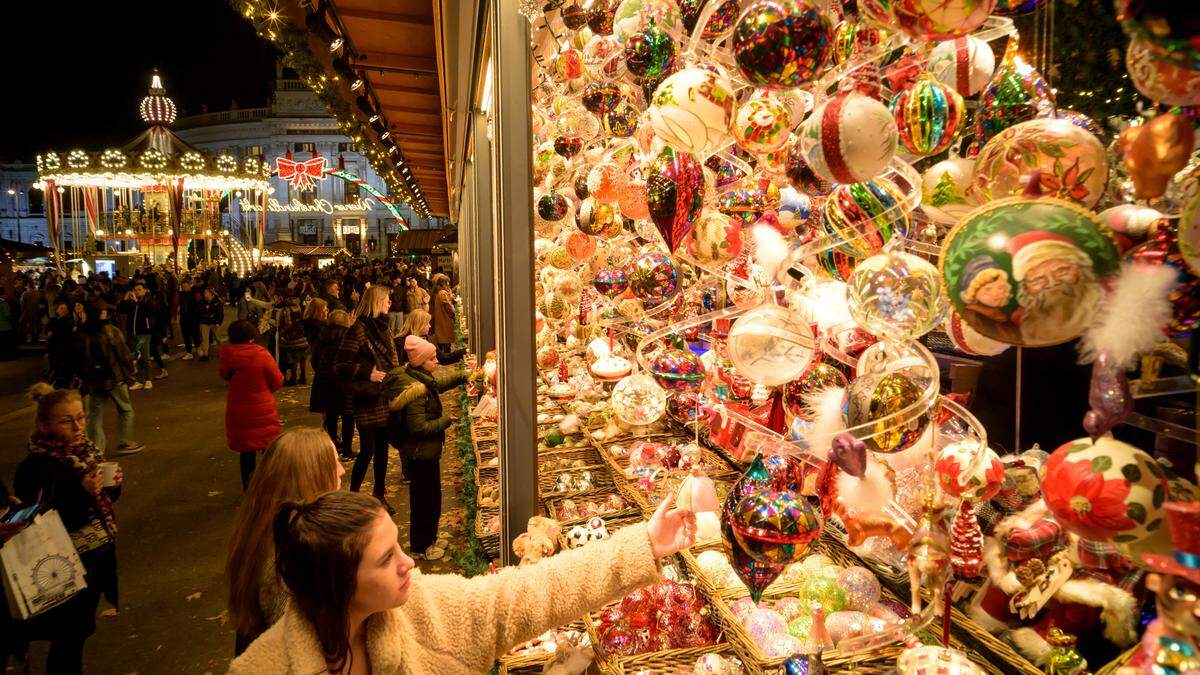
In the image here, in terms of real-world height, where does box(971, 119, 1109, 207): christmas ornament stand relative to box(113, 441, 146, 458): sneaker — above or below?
above

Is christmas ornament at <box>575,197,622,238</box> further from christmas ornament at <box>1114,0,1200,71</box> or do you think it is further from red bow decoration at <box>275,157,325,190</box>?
red bow decoration at <box>275,157,325,190</box>

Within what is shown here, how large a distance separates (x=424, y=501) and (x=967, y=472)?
407 cm

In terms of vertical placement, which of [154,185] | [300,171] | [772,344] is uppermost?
[300,171]

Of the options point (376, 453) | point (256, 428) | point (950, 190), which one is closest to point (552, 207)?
point (950, 190)

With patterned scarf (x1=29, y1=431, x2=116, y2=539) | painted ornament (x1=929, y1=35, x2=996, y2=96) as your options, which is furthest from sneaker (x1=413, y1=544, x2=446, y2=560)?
painted ornament (x1=929, y1=35, x2=996, y2=96)

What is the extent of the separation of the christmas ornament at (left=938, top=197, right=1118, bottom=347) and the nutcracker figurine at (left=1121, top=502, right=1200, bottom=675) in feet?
0.71

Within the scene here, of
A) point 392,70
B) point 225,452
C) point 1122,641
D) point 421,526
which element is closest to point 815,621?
point 1122,641

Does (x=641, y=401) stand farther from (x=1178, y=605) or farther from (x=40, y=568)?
(x=40, y=568)

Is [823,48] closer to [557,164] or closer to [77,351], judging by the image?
[557,164]

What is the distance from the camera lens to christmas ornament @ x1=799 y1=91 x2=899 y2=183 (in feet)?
3.25

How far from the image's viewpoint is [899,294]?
992 millimetres

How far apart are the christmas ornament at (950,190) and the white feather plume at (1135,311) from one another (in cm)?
32

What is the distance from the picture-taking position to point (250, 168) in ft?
83.8

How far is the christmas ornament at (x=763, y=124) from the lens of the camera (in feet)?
4.46
